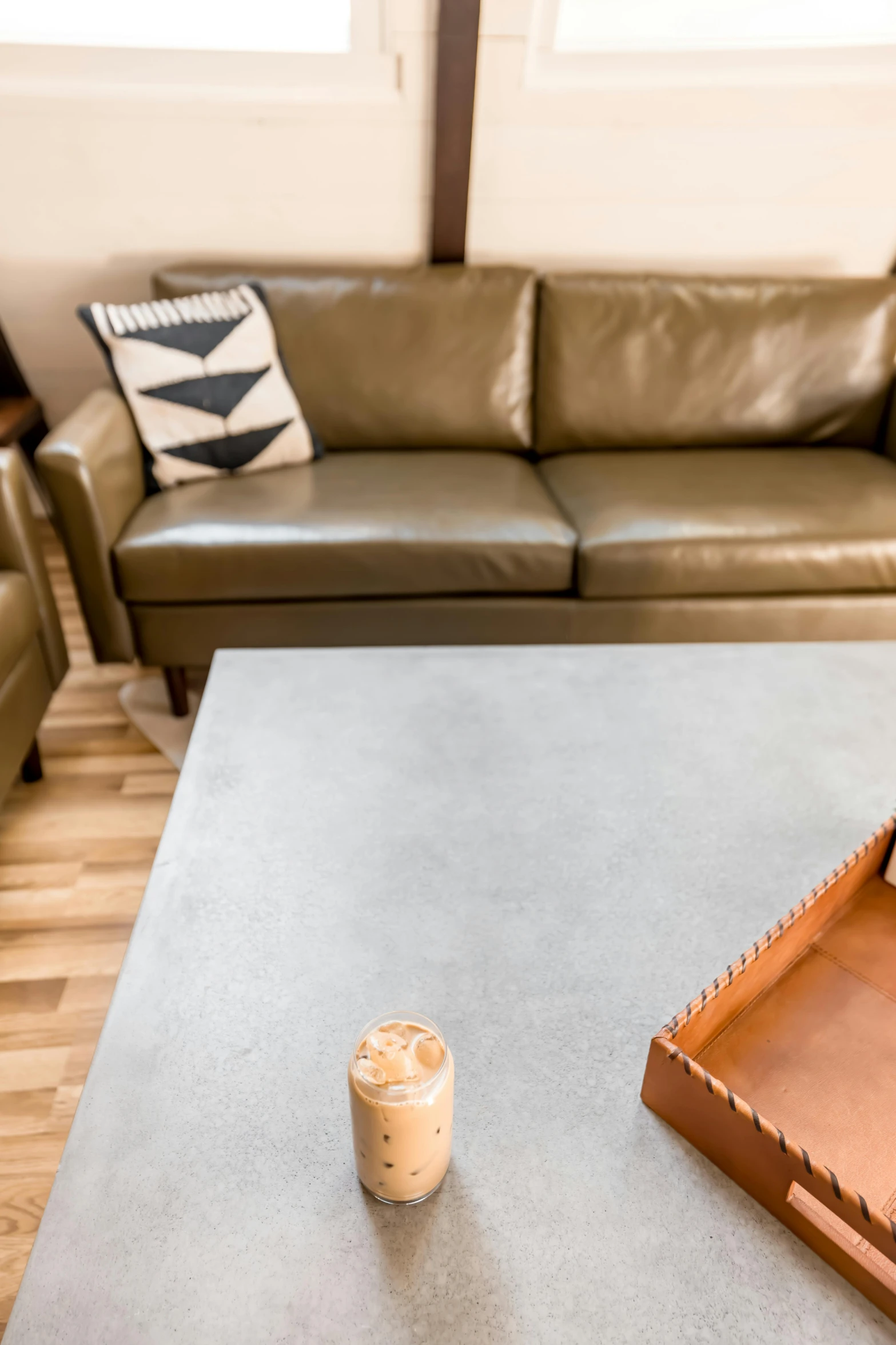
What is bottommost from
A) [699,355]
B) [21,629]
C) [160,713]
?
[160,713]

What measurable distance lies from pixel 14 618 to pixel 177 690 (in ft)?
1.44

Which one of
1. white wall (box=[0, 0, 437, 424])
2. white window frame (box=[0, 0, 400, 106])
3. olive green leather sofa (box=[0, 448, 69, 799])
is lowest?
olive green leather sofa (box=[0, 448, 69, 799])

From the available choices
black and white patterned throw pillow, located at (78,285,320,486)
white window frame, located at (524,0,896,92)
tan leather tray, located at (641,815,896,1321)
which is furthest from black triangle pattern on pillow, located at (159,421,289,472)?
tan leather tray, located at (641,815,896,1321)

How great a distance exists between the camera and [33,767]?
1.70 metres

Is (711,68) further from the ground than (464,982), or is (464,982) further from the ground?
(711,68)

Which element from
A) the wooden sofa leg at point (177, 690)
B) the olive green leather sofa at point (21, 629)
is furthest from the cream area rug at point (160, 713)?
the olive green leather sofa at point (21, 629)

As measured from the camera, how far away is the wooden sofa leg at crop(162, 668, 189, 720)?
1.87 m

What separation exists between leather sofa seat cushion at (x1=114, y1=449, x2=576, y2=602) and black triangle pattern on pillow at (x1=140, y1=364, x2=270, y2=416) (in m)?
0.19

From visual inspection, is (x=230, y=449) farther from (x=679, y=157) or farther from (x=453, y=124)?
(x=679, y=157)

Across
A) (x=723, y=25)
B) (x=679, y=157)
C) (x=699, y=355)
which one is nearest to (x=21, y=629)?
(x=699, y=355)

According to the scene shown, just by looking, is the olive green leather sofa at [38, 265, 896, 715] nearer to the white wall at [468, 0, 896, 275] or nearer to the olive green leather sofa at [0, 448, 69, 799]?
the olive green leather sofa at [0, 448, 69, 799]

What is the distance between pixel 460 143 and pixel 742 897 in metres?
1.90

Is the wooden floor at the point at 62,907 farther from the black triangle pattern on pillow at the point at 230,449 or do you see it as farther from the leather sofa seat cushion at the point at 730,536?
the leather sofa seat cushion at the point at 730,536

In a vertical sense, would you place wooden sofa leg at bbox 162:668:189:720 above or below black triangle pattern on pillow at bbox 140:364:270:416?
below
